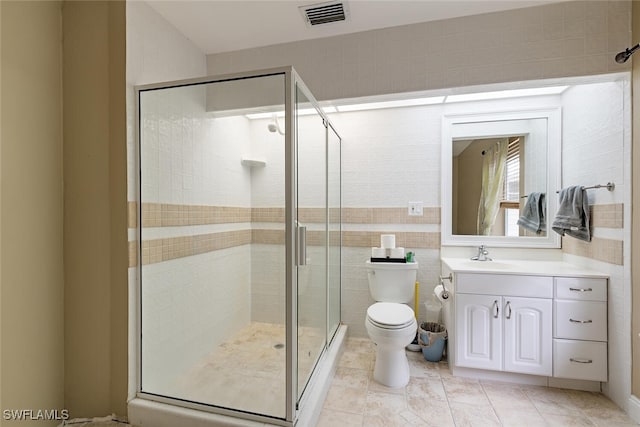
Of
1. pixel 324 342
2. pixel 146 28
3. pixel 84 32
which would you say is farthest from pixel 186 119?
pixel 324 342

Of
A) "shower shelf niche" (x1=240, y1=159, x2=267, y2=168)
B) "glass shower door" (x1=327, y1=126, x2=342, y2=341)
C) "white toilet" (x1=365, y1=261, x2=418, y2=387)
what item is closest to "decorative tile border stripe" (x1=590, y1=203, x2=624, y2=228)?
"white toilet" (x1=365, y1=261, x2=418, y2=387)

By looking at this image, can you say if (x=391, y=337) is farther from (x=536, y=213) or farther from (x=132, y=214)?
(x=132, y=214)

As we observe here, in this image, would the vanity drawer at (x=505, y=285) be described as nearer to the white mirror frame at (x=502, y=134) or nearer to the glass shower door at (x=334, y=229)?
the white mirror frame at (x=502, y=134)

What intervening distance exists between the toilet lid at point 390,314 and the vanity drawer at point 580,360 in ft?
Result: 3.09

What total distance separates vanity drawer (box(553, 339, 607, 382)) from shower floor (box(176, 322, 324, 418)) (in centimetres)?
161

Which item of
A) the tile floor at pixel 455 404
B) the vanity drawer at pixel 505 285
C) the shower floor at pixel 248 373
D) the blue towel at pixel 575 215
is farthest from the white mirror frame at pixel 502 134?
the shower floor at pixel 248 373

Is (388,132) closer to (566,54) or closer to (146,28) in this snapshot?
(566,54)

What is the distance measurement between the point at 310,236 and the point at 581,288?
174 cm

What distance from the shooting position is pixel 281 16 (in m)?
1.87

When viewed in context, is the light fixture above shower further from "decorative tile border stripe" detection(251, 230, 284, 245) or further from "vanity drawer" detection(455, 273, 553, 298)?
"vanity drawer" detection(455, 273, 553, 298)

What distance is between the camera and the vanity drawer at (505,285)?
76.6 inches

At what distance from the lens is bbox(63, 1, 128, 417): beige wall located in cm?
161

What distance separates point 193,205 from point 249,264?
50 centimetres

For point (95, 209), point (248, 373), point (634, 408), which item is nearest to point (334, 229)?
point (248, 373)
